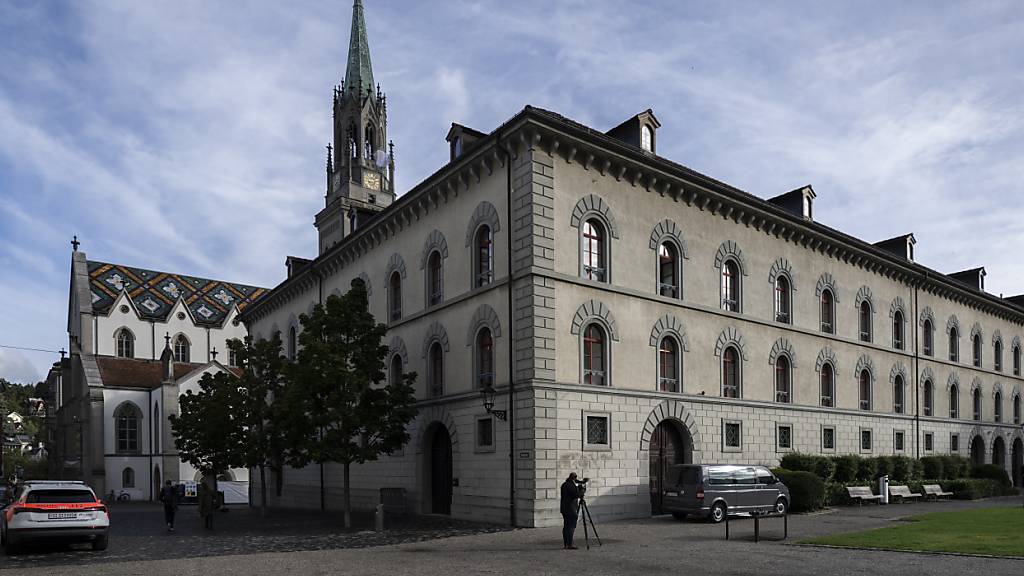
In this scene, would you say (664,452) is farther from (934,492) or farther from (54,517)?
(54,517)

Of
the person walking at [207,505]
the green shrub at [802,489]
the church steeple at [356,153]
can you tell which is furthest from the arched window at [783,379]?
the church steeple at [356,153]

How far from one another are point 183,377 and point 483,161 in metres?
47.0

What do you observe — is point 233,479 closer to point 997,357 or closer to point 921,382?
A: point 921,382

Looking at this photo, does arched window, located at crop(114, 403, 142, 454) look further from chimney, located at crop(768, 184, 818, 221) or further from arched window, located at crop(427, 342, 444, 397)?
chimney, located at crop(768, 184, 818, 221)

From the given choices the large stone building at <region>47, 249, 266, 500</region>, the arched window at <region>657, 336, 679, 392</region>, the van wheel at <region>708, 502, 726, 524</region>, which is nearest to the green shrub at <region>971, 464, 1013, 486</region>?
the arched window at <region>657, 336, 679, 392</region>

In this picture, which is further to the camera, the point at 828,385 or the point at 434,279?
the point at 828,385

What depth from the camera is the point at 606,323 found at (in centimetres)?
2583

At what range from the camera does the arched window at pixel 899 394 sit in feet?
128

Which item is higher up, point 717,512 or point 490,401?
point 490,401

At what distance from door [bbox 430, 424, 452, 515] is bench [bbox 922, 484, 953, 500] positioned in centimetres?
1906

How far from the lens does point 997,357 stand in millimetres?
48469

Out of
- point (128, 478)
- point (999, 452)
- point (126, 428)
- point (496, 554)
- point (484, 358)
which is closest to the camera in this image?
point (496, 554)

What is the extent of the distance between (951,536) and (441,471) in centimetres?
1565

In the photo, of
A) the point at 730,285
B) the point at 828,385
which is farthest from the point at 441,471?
the point at 828,385
